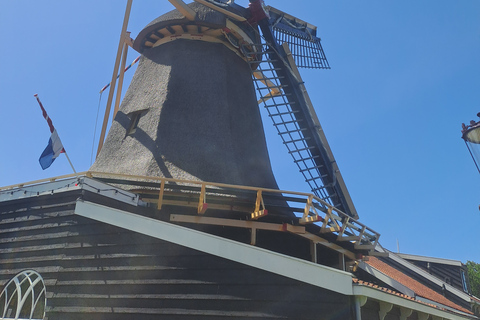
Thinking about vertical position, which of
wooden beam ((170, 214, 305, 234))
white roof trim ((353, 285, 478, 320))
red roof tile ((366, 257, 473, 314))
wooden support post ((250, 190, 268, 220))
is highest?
wooden support post ((250, 190, 268, 220))

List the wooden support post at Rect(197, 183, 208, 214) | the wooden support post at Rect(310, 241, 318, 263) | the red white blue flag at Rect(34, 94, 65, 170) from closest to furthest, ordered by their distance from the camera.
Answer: the wooden support post at Rect(197, 183, 208, 214) < the wooden support post at Rect(310, 241, 318, 263) < the red white blue flag at Rect(34, 94, 65, 170)

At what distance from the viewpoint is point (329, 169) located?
11109mm

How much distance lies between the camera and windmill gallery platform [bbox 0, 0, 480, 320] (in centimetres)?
570

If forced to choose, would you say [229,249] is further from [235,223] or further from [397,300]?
[397,300]

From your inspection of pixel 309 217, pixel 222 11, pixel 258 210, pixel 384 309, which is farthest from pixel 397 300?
pixel 222 11

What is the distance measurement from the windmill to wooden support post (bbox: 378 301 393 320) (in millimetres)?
3515

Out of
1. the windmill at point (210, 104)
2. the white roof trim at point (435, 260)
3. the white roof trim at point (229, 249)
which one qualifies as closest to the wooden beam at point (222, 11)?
the windmill at point (210, 104)

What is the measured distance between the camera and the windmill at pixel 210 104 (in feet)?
28.2

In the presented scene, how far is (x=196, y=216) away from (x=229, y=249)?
4.62 ft

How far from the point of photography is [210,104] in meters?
9.43

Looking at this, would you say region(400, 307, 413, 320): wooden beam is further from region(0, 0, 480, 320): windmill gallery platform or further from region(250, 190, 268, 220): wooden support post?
region(250, 190, 268, 220): wooden support post

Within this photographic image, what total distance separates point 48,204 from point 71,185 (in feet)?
2.08

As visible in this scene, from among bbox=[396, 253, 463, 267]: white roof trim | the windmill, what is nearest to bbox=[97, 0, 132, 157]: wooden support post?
the windmill

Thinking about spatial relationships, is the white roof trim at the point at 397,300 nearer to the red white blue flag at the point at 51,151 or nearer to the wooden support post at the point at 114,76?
the red white blue flag at the point at 51,151
